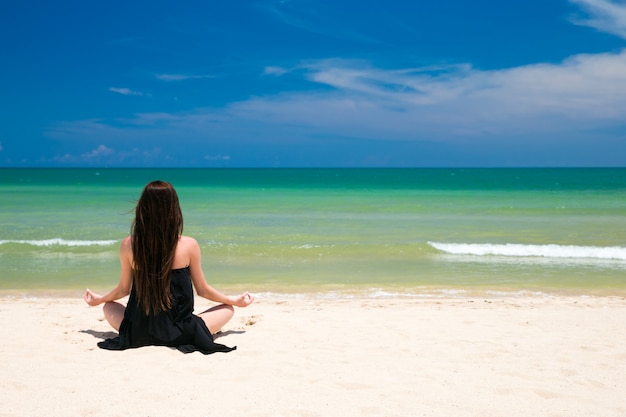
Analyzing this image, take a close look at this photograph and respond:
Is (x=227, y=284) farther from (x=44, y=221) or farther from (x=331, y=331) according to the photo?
(x=44, y=221)

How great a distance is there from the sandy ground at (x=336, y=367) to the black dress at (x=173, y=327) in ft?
0.37

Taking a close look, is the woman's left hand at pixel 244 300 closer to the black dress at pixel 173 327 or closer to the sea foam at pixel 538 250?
the black dress at pixel 173 327

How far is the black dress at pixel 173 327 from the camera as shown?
179 inches

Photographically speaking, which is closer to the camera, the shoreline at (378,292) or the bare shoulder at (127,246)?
the bare shoulder at (127,246)

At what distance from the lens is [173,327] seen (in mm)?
4617

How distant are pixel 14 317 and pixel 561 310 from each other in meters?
6.92

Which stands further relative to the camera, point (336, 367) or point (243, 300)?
point (243, 300)

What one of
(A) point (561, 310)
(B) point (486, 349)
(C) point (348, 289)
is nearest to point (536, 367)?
(B) point (486, 349)

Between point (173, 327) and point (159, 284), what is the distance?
48 cm

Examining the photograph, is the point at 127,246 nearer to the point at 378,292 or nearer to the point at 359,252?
the point at 378,292

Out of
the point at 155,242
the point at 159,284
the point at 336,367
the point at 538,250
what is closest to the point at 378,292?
the point at 336,367

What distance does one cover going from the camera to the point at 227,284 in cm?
906

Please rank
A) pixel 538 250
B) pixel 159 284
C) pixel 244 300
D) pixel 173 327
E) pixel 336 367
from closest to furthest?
pixel 336 367, pixel 159 284, pixel 173 327, pixel 244 300, pixel 538 250

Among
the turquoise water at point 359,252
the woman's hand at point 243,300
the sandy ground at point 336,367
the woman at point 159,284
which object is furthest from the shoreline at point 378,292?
the woman at point 159,284
